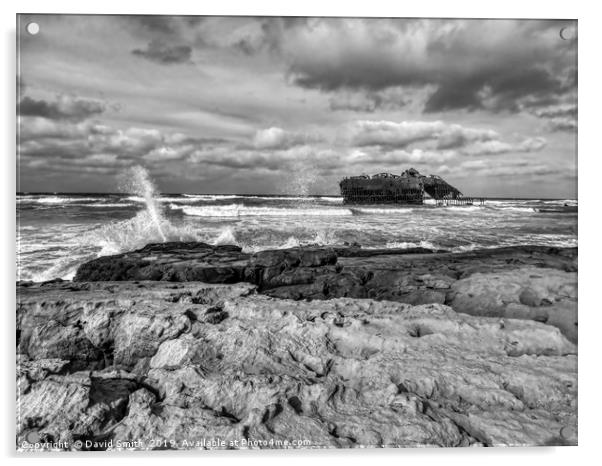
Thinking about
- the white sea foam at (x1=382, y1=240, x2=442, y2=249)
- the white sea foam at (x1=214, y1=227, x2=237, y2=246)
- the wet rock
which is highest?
the white sea foam at (x1=214, y1=227, x2=237, y2=246)

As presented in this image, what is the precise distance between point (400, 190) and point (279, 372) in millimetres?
1927

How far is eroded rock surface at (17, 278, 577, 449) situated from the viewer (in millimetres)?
2387

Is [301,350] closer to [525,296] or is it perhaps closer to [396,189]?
[396,189]

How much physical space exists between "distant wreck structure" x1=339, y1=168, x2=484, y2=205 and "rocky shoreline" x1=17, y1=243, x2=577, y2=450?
1.58ft

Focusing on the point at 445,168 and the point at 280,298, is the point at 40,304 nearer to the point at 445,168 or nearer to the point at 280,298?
the point at 280,298

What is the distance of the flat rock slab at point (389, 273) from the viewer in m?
3.07

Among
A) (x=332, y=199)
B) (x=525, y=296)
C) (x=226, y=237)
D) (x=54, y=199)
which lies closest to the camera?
(x=525, y=296)

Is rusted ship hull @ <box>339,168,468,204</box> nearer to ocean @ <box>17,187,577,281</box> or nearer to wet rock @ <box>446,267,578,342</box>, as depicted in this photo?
ocean @ <box>17,187,577,281</box>

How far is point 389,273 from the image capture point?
10.9 feet

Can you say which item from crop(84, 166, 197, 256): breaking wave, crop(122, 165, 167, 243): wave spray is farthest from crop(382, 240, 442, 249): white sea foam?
crop(122, 165, 167, 243): wave spray

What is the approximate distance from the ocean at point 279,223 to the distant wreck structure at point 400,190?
8cm

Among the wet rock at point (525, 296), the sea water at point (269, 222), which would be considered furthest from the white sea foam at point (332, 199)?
the wet rock at point (525, 296)
